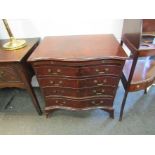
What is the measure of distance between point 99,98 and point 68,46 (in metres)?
0.55

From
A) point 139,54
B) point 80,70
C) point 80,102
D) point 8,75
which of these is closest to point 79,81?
point 80,70

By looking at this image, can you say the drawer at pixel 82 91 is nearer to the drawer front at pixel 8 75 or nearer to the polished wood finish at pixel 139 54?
the polished wood finish at pixel 139 54

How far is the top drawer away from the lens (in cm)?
127

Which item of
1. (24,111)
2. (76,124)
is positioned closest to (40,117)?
(24,111)

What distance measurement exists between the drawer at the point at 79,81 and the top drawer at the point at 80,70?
53 mm

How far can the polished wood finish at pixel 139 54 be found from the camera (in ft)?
3.98

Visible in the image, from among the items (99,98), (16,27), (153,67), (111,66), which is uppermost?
(16,27)

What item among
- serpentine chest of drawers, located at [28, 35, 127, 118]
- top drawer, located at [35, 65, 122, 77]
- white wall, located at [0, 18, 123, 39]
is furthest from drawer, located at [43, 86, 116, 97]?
white wall, located at [0, 18, 123, 39]

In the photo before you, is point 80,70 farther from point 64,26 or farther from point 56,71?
point 64,26

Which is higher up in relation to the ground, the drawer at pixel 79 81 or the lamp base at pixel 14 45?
the lamp base at pixel 14 45

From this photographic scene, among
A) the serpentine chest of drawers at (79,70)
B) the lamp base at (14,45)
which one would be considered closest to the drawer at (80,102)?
the serpentine chest of drawers at (79,70)

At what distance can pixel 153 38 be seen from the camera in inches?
62.2
